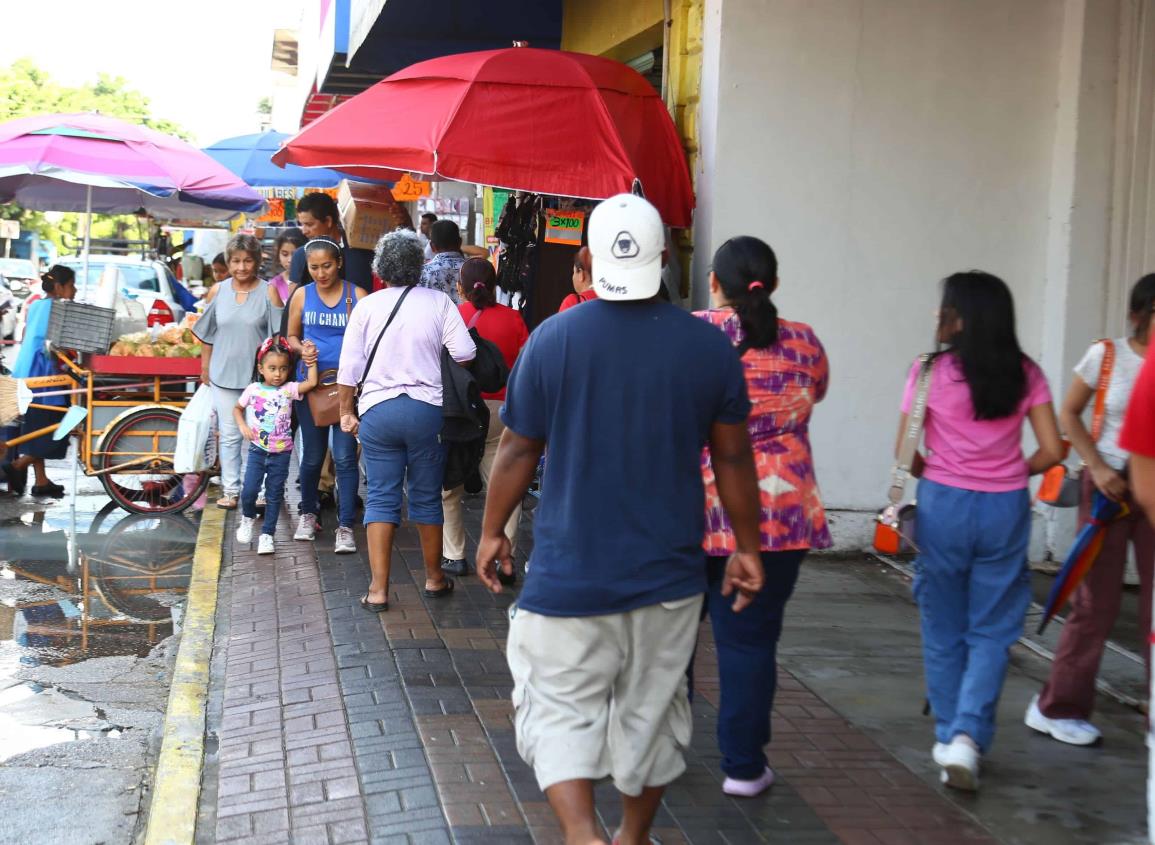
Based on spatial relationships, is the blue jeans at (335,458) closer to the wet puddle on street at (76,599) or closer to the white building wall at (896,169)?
the wet puddle on street at (76,599)

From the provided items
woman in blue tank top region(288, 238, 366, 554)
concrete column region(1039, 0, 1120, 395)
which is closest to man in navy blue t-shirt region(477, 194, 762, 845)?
woman in blue tank top region(288, 238, 366, 554)

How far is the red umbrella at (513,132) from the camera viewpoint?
7410 mm

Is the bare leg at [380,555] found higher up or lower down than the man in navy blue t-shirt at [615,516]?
lower down

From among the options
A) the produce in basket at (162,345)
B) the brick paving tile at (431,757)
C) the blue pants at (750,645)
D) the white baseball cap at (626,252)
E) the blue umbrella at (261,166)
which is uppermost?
the blue umbrella at (261,166)

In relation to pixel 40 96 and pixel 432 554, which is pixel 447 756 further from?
pixel 40 96

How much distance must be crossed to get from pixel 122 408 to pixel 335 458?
258cm

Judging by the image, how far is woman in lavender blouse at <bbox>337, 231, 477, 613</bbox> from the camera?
6863 millimetres

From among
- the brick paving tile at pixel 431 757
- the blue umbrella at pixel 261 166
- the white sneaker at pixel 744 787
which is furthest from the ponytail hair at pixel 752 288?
the blue umbrella at pixel 261 166

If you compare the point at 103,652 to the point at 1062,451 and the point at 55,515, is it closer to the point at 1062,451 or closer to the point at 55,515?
the point at 55,515

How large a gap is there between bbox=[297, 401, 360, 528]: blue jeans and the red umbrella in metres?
1.64

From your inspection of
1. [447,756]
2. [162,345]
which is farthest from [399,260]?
[162,345]

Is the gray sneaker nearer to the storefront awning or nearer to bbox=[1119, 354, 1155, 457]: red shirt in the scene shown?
bbox=[1119, 354, 1155, 457]: red shirt

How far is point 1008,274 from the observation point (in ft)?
27.4

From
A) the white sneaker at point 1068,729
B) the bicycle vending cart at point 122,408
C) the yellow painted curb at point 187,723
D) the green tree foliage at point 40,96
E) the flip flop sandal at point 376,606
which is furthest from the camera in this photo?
the green tree foliage at point 40,96
